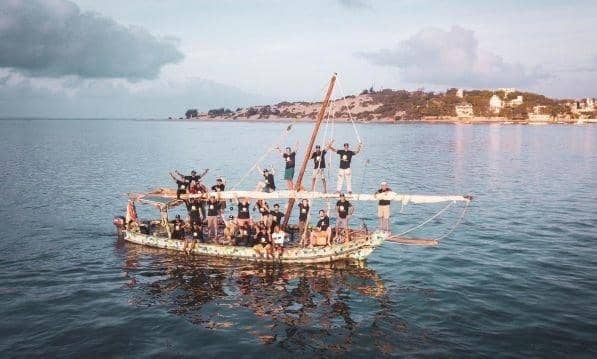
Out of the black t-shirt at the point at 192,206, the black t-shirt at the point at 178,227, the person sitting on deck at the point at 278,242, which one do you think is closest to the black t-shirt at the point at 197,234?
the black t-shirt at the point at 178,227

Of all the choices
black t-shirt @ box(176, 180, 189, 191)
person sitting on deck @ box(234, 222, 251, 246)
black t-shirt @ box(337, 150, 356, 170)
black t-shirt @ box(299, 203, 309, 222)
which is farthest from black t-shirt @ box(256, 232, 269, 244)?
black t-shirt @ box(337, 150, 356, 170)

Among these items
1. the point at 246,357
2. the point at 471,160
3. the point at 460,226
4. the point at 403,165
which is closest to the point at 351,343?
the point at 246,357

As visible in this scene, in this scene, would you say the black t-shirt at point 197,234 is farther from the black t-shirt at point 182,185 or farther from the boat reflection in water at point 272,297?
the black t-shirt at point 182,185

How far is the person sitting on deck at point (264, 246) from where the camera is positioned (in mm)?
29578

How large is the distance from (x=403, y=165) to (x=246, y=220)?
202ft

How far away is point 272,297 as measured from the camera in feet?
82.7

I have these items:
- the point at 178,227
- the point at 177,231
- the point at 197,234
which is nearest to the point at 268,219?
the point at 197,234

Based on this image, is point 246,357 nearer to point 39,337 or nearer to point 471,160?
point 39,337

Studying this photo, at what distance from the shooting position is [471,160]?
96812mm

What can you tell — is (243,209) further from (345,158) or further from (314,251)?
(345,158)

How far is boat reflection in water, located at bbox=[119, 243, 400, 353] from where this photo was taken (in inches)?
830

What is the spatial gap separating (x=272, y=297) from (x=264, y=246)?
4.97 meters

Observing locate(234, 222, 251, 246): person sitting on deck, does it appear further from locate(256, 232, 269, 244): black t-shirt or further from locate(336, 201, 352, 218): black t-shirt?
locate(336, 201, 352, 218): black t-shirt

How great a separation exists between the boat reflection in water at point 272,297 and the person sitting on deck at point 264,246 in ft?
2.71
